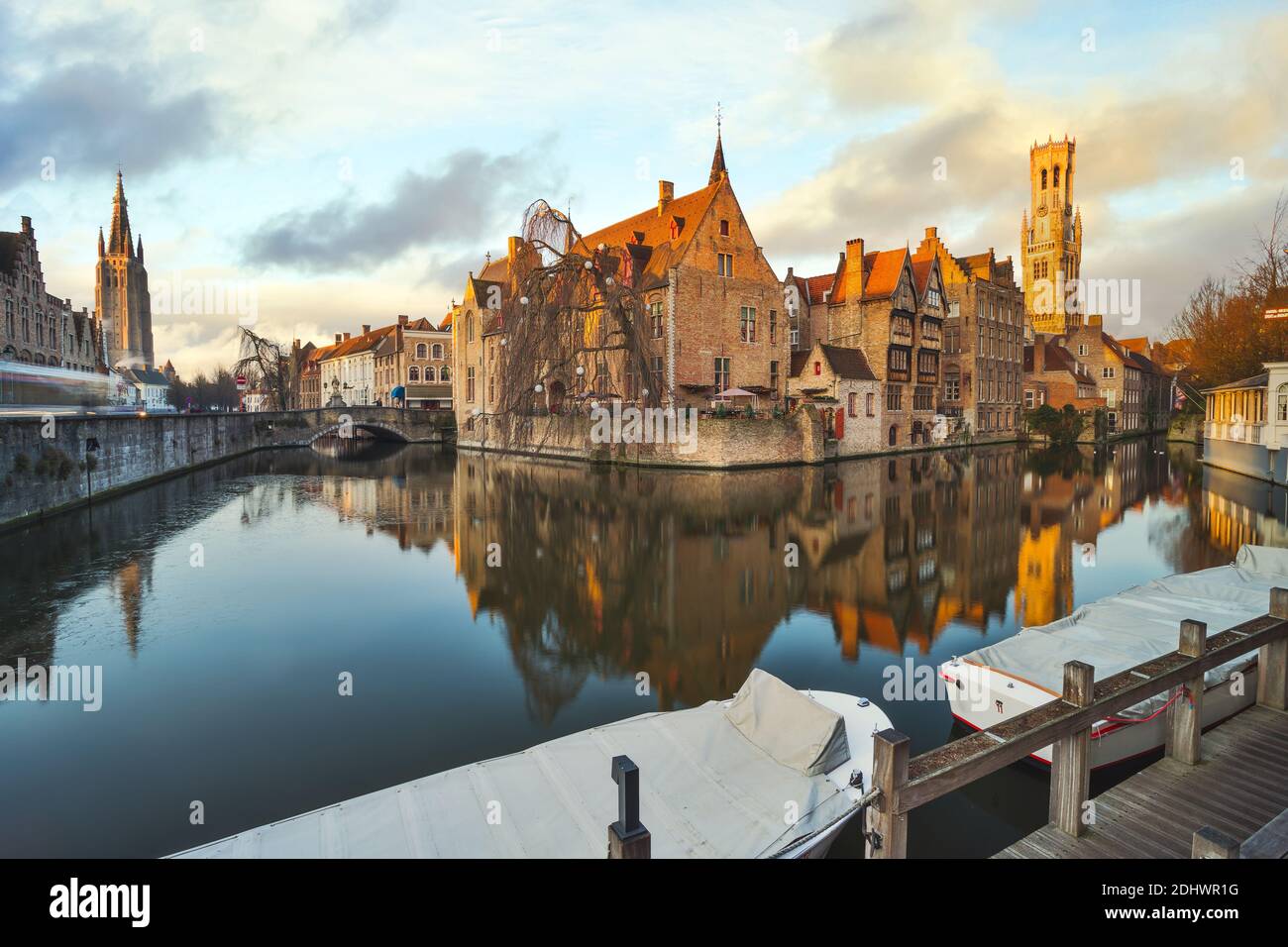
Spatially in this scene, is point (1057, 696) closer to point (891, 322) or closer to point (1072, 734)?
point (1072, 734)

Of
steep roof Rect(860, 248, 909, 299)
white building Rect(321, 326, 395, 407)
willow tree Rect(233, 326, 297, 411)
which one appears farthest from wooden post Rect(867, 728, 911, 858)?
white building Rect(321, 326, 395, 407)

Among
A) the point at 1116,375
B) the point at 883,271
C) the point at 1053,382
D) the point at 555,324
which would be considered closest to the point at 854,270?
the point at 883,271

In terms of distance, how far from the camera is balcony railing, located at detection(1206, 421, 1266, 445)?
3216 cm

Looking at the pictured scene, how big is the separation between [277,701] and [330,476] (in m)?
29.8

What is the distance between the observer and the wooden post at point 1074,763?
5.11 metres

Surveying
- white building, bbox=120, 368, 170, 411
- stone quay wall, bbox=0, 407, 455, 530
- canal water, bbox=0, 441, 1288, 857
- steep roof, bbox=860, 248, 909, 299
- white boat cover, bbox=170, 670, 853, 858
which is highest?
steep roof, bbox=860, 248, 909, 299

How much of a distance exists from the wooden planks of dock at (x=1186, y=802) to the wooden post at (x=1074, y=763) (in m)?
0.13

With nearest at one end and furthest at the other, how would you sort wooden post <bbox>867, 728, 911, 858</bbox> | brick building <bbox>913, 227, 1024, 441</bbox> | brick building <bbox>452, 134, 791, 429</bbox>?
wooden post <bbox>867, 728, 911, 858</bbox>
brick building <bbox>452, 134, 791, 429</bbox>
brick building <bbox>913, 227, 1024, 441</bbox>

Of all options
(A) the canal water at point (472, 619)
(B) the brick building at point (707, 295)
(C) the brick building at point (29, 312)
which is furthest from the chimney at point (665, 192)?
(C) the brick building at point (29, 312)

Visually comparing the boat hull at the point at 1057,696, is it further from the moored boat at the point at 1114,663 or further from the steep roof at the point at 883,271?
the steep roof at the point at 883,271

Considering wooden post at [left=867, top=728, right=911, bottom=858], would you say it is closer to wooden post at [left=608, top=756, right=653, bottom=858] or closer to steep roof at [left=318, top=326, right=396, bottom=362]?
wooden post at [left=608, top=756, right=653, bottom=858]

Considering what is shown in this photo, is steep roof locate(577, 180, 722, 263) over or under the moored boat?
over

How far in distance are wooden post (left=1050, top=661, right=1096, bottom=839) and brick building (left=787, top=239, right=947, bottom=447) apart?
40540 mm
